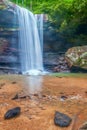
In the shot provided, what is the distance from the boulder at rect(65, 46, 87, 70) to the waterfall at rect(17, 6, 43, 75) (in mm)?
2043

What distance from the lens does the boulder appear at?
1580 centimetres

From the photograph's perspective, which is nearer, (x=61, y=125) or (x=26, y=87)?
(x=61, y=125)

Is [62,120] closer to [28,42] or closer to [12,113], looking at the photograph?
[12,113]

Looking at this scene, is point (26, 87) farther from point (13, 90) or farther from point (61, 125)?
point (61, 125)

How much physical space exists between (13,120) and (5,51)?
1212 cm

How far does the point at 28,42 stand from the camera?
18.6m

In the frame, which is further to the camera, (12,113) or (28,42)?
(28,42)

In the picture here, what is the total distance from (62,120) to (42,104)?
1.49 m

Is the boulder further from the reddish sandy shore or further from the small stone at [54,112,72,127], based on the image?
the small stone at [54,112,72,127]

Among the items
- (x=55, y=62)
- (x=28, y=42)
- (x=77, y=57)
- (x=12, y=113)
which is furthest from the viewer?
(x=28, y=42)

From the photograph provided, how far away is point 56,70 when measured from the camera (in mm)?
16641

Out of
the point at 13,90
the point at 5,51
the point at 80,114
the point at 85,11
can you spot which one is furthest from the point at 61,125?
the point at 85,11

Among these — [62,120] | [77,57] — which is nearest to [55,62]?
[77,57]

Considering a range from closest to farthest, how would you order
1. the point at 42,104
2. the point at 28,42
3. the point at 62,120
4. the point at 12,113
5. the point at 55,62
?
the point at 62,120
the point at 12,113
the point at 42,104
the point at 55,62
the point at 28,42
